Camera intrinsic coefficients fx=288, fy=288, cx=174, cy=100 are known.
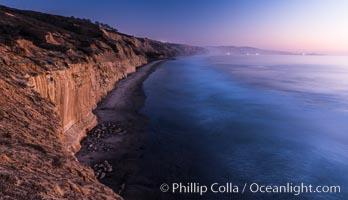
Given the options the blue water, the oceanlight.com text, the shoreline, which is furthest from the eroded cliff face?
the blue water

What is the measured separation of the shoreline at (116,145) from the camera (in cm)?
1609

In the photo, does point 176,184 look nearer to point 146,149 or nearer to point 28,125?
point 146,149

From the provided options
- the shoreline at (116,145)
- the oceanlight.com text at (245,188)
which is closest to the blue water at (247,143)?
the oceanlight.com text at (245,188)

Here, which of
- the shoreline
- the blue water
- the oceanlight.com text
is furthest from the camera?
the blue water

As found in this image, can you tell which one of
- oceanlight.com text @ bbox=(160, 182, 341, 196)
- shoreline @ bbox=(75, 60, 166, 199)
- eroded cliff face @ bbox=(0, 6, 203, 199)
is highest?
eroded cliff face @ bbox=(0, 6, 203, 199)

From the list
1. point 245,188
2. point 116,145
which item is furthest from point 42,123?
point 245,188

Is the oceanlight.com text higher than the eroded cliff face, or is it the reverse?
the eroded cliff face

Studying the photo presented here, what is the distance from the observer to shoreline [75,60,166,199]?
16094 mm

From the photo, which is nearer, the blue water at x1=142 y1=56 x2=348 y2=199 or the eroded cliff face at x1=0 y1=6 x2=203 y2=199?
the eroded cliff face at x1=0 y1=6 x2=203 y2=199

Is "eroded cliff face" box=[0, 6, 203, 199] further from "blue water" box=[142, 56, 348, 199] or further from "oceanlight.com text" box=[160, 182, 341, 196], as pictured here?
"blue water" box=[142, 56, 348, 199]

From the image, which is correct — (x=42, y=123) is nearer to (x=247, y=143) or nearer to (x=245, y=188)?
(x=245, y=188)

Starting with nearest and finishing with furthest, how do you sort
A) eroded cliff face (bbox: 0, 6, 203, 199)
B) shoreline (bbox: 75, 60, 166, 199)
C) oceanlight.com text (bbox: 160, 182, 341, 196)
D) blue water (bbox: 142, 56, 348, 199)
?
eroded cliff face (bbox: 0, 6, 203, 199), oceanlight.com text (bbox: 160, 182, 341, 196), shoreline (bbox: 75, 60, 166, 199), blue water (bbox: 142, 56, 348, 199)

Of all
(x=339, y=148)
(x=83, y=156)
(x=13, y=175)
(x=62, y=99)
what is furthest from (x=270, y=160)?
(x=13, y=175)

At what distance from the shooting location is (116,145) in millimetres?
20766
